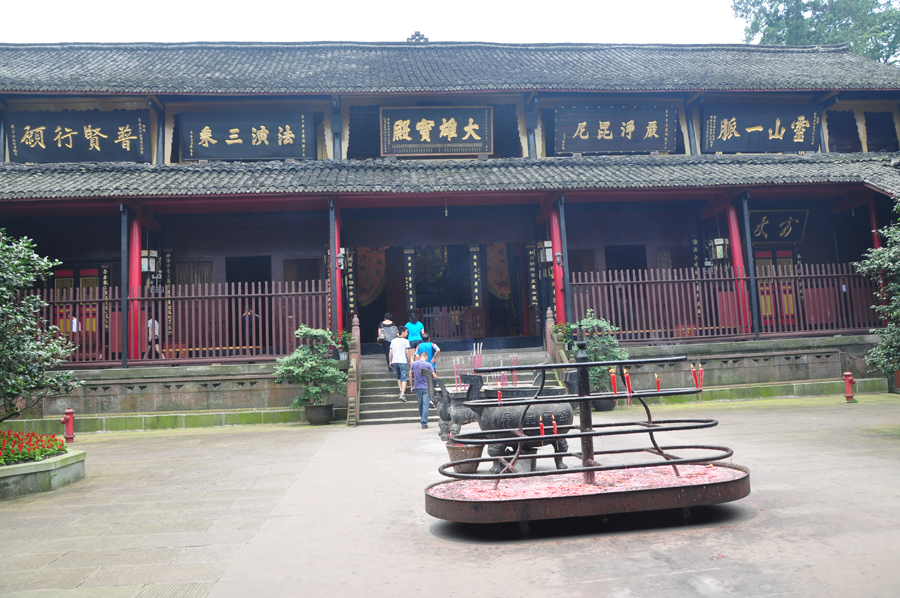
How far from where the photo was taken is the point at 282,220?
559 inches

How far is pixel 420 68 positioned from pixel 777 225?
9.56 meters

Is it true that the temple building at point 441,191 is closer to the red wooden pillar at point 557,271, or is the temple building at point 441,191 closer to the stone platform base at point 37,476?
the red wooden pillar at point 557,271

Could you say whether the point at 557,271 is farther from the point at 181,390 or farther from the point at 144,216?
the point at 144,216

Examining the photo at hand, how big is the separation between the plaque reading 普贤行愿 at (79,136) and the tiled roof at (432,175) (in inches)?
36.5

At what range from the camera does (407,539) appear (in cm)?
388

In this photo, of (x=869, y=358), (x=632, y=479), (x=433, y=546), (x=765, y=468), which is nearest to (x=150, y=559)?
(x=433, y=546)

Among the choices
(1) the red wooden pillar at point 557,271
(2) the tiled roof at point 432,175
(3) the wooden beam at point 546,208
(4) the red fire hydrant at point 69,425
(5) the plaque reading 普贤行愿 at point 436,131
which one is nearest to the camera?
(4) the red fire hydrant at point 69,425

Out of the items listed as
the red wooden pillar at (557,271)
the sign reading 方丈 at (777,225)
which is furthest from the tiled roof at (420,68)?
the red wooden pillar at (557,271)

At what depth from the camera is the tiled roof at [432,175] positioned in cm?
1156

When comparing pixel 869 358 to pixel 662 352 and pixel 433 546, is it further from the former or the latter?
pixel 433 546

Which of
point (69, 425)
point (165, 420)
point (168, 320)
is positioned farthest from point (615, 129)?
point (69, 425)

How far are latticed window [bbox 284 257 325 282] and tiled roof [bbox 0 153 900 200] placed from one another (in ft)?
7.69

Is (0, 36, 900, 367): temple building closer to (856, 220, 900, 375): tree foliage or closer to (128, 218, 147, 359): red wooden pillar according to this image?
(128, 218, 147, 359): red wooden pillar

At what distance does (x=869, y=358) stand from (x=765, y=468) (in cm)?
338
